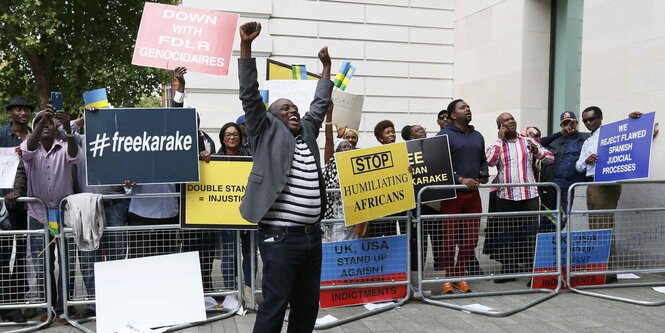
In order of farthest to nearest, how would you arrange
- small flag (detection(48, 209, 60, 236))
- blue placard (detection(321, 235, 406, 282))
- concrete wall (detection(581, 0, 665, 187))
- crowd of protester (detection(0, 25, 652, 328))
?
concrete wall (detection(581, 0, 665, 187)) → blue placard (detection(321, 235, 406, 282)) → crowd of protester (detection(0, 25, 652, 328)) → small flag (detection(48, 209, 60, 236))

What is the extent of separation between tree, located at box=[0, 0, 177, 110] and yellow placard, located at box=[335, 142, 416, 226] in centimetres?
1226

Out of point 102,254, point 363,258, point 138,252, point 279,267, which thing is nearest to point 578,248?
point 363,258

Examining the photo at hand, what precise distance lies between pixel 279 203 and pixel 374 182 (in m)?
1.99

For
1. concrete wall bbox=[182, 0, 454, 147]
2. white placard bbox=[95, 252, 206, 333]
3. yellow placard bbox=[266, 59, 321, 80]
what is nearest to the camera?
white placard bbox=[95, 252, 206, 333]

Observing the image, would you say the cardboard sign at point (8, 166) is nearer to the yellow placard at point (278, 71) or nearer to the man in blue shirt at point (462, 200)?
the yellow placard at point (278, 71)

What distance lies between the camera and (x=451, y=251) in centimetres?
646

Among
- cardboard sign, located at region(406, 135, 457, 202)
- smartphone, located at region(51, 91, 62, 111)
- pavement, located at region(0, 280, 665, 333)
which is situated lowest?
pavement, located at region(0, 280, 665, 333)

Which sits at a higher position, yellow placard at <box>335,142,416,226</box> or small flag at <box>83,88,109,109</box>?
small flag at <box>83,88,109,109</box>

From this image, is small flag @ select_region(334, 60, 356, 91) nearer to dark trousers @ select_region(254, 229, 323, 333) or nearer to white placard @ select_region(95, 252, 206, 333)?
white placard @ select_region(95, 252, 206, 333)

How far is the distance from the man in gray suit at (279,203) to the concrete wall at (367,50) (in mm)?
7418

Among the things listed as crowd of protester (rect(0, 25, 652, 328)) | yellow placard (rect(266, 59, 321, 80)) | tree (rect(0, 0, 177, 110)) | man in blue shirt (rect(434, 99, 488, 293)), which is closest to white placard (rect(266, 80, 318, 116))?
yellow placard (rect(266, 59, 321, 80))

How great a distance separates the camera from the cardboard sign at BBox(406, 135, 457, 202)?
6.33 meters

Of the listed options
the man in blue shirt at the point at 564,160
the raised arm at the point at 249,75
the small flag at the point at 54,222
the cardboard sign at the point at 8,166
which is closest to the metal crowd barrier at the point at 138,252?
the small flag at the point at 54,222

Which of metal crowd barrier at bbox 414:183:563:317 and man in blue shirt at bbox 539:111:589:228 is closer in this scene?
metal crowd barrier at bbox 414:183:563:317
